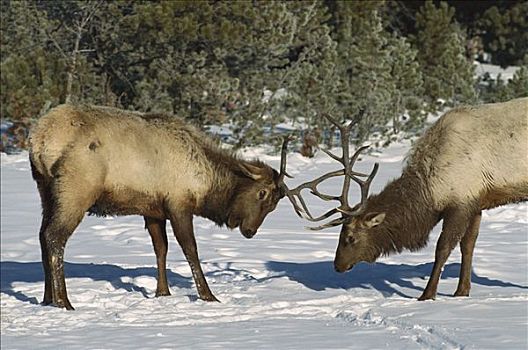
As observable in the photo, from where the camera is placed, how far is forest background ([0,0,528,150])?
17.2 meters

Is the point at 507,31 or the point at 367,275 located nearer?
the point at 367,275

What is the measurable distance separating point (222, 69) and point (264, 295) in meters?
10.1

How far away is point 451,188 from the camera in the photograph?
308 inches

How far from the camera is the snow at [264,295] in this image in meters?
6.30

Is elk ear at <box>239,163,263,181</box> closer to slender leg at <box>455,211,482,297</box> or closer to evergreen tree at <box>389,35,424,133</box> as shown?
slender leg at <box>455,211,482,297</box>

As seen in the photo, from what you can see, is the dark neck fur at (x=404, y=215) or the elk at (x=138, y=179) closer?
the elk at (x=138, y=179)

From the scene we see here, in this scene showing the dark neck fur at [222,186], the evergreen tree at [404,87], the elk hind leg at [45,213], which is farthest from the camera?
the evergreen tree at [404,87]

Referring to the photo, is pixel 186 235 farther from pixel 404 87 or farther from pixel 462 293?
pixel 404 87

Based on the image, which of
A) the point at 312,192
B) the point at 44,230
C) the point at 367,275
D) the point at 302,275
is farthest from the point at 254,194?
the point at 44,230

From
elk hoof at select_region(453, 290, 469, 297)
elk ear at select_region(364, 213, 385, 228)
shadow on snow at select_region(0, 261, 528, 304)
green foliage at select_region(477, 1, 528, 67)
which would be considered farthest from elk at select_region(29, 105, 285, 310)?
green foliage at select_region(477, 1, 528, 67)

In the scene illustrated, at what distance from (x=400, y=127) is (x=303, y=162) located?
2.73 m

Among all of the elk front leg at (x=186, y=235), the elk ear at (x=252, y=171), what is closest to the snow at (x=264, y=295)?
the elk front leg at (x=186, y=235)

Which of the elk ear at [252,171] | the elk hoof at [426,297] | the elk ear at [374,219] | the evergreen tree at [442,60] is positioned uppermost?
the evergreen tree at [442,60]

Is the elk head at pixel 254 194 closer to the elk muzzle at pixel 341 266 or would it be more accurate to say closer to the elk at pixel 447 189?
the elk at pixel 447 189
